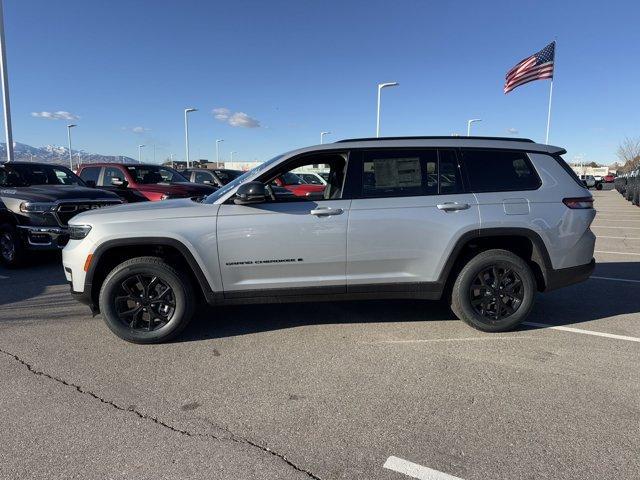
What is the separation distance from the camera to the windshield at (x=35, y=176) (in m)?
8.41

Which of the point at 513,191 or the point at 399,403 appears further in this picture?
the point at 513,191

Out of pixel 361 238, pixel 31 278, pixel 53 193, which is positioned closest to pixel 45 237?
pixel 31 278

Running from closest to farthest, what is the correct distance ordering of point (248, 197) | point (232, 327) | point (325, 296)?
1. point (248, 197)
2. point (325, 296)
3. point (232, 327)

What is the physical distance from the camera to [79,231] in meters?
4.10

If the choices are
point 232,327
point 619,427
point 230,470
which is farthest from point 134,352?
point 619,427

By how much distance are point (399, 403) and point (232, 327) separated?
209 cm

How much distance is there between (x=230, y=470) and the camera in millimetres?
2420

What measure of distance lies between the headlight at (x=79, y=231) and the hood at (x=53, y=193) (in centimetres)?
369

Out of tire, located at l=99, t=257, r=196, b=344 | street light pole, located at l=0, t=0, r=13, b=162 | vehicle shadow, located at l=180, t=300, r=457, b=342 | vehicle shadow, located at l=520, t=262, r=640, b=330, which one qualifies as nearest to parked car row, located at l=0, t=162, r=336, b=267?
vehicle shadow, located at l=180, t=300, r=457, b=342

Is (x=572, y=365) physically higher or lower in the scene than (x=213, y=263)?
lower

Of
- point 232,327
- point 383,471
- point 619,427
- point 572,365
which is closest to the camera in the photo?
point 383,471

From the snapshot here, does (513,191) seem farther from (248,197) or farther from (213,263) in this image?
(213,263)

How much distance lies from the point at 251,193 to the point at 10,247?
5744 millimetres

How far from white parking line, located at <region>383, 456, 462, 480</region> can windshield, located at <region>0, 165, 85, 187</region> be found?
8.73 metres
